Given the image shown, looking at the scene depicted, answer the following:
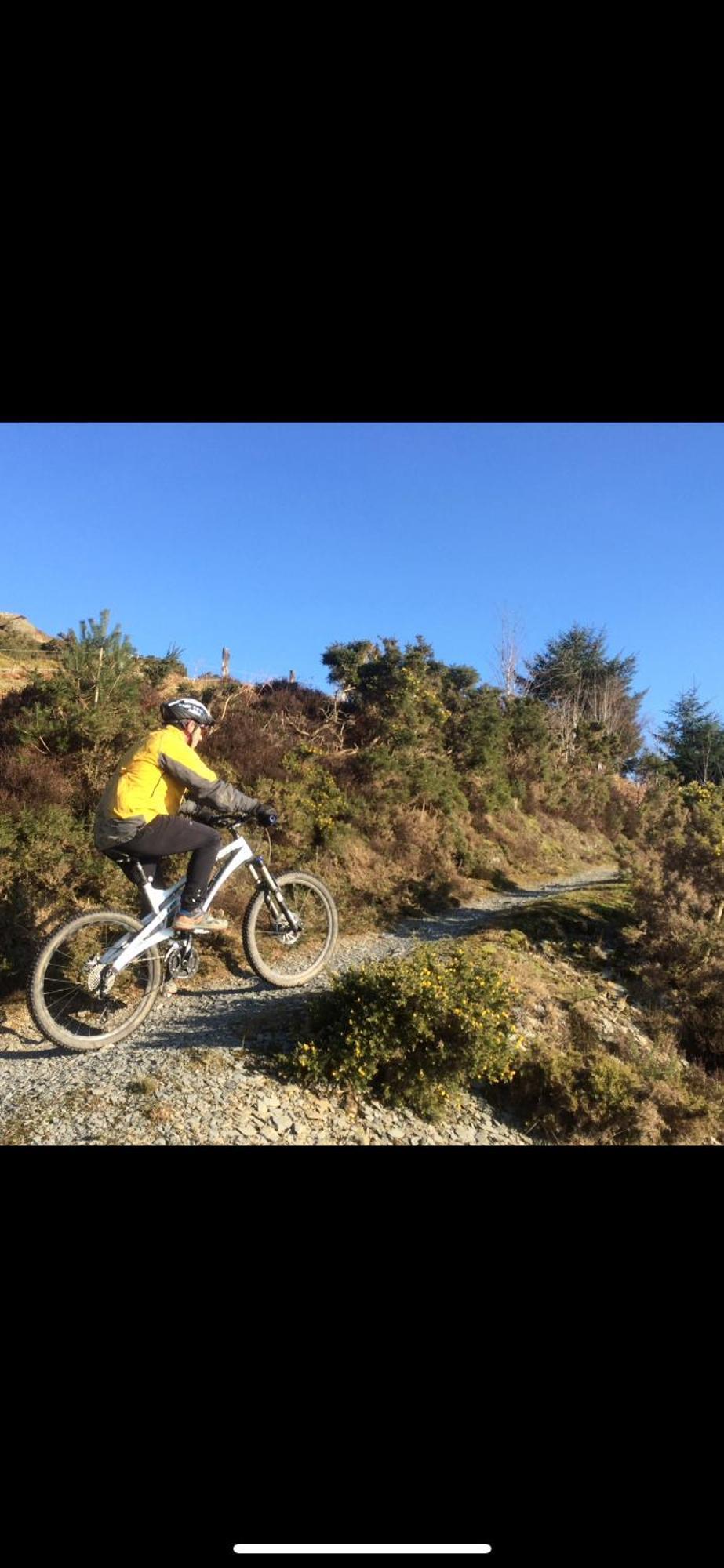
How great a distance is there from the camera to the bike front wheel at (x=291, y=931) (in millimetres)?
5004

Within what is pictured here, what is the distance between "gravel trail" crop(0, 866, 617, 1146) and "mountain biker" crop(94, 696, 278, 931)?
29.6 inches

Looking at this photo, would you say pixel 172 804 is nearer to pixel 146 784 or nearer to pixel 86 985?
pixel 146 784

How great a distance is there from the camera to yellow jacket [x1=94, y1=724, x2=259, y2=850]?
13.2 feet

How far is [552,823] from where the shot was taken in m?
15.9

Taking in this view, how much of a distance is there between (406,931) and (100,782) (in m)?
3.81

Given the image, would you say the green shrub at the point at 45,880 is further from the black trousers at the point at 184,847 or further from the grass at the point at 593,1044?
the grass at the point at 593,1044

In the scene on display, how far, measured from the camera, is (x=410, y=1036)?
4184 millimetres

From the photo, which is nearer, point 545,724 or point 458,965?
point 458,965

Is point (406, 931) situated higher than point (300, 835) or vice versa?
point (300, 835)

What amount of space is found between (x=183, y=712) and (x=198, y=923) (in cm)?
138

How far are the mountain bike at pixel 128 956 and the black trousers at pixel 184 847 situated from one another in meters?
0.07

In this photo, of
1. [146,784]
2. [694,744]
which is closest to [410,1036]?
[146,784]
